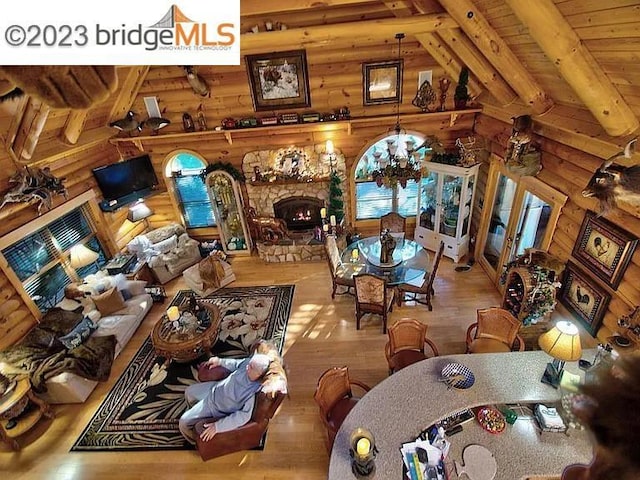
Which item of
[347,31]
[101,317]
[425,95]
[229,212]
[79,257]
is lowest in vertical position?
[101,317]

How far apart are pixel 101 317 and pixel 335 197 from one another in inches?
169

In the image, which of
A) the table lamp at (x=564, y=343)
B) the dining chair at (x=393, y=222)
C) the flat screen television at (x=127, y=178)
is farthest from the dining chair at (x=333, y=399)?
the flat screen television at (x=127, y=178)

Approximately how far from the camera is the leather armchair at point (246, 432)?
9.78 ft

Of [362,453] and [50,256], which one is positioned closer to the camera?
[362,453]

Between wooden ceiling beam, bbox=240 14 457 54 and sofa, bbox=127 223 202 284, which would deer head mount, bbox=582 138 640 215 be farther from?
sofa, bbox=127 223 202 284

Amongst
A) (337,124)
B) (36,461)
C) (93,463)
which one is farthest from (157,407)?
(337,124)

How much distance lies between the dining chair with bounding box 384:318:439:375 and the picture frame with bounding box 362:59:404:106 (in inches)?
151

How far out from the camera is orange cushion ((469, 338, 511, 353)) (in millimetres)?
3584

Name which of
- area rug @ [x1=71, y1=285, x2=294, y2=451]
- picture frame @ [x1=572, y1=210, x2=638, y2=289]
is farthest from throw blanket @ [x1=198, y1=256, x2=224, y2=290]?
picture frame @ [x1=572, y1=210, x2=638, y2=289]

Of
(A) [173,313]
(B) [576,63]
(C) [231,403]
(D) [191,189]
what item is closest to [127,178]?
(D) [191,189]

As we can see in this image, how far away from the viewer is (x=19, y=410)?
3582 mm

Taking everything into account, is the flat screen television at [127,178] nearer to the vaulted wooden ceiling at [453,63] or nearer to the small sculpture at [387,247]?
the vaulted wooden ceiling at [453,63]

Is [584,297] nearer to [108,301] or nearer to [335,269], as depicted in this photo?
[335,269]

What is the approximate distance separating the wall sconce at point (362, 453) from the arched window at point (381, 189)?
14.9ft
